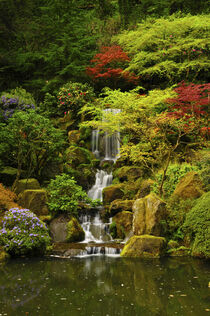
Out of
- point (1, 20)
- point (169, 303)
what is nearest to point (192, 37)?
point (1, 20)

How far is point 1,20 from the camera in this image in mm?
20766

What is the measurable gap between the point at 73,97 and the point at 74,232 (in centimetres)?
979

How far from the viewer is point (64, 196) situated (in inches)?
442

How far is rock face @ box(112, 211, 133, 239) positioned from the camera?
1069 centimetres

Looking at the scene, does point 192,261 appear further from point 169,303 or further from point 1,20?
point 1,20

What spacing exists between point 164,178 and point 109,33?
52.5 feet

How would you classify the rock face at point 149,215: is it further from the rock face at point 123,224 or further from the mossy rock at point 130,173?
the mossy rock at point 130,173

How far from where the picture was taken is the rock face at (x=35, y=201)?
1101 cm

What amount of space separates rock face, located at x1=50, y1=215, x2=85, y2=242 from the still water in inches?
77.2

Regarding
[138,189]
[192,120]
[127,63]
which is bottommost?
[138,189]

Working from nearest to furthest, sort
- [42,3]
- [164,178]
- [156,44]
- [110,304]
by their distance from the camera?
[110,304] < [164,178] < [156,44] < [42,3]

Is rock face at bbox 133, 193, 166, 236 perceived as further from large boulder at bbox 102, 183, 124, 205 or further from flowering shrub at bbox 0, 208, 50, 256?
flowering shrub at bbox 0, 208, 50, 256

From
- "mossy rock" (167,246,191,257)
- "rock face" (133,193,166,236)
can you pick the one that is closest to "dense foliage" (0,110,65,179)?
"rock face" (133,193,166,236)

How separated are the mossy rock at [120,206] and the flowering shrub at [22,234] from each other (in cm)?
303
